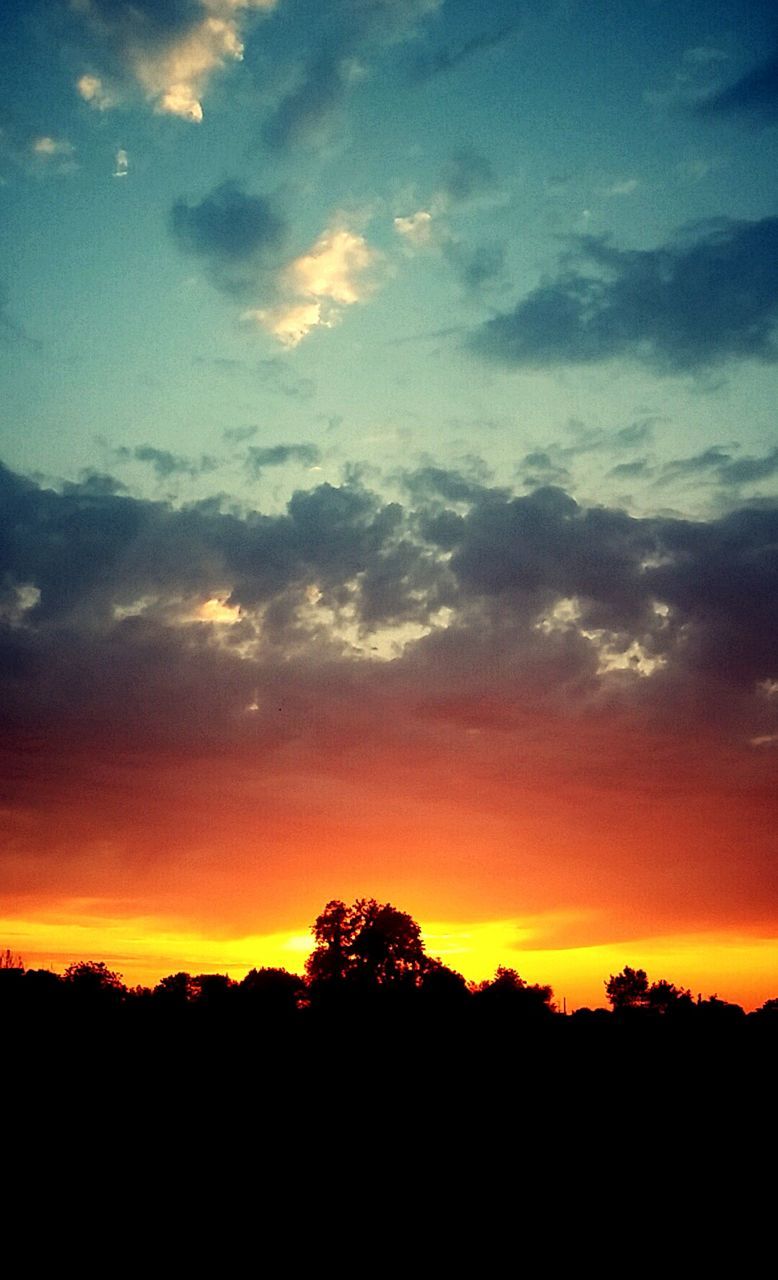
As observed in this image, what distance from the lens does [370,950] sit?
123875mm

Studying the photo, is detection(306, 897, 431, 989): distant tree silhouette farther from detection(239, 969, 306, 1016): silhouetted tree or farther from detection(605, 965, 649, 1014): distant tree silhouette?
detection(605, 965, 649, 1014): distant tree silhouette

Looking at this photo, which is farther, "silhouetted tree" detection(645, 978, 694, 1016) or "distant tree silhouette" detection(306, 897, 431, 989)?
"silhouetted tree" detection(645, 978, 694, 1016)

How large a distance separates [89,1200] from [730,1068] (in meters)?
30.4

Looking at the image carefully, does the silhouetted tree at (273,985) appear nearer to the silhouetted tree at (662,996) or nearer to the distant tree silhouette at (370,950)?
the distant tree silhouette at (370,950)

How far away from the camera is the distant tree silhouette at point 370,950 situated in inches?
4808

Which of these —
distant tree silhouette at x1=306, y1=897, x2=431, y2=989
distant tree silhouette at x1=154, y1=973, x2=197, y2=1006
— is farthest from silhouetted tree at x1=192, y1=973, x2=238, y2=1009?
distant tree silhouette at x1=306, y1=897, x2=431, y2=989

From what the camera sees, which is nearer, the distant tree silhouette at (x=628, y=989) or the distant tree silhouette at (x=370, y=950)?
the distant tree silhouette at (x=370, y=950)

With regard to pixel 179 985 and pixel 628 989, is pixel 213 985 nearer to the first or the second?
pixel 179 985

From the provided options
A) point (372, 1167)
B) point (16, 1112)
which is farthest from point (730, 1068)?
point (16, 1112)

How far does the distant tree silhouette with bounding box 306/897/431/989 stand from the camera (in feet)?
401

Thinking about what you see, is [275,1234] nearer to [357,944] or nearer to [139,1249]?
[139,1249]

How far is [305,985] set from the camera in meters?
133

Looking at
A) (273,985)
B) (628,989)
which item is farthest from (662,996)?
(273,985)

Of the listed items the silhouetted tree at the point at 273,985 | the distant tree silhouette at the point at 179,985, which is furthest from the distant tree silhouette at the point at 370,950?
the distant tree silhouette at the point at 179,985
